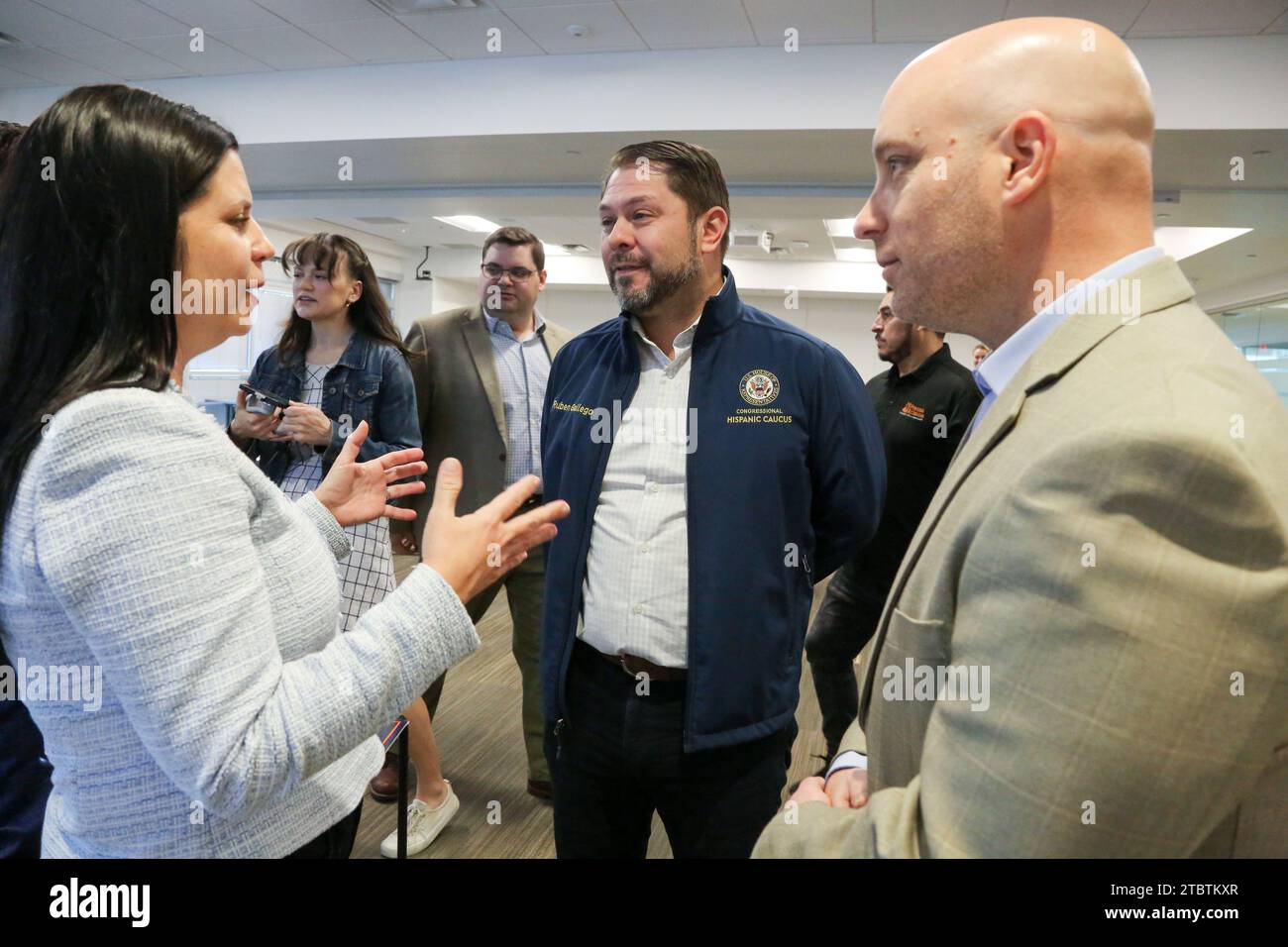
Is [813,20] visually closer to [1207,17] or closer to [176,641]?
[1207,17]

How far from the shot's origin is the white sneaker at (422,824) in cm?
228

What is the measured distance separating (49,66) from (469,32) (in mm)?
2819

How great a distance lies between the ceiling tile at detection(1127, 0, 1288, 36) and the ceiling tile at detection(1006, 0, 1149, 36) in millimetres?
62

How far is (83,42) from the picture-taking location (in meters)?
4.57

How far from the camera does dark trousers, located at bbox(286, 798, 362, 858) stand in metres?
0.92

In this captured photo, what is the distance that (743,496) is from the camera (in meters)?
1.45

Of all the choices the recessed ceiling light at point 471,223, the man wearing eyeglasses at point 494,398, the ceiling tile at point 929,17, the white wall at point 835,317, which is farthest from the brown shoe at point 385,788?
the white wall at point 835,317

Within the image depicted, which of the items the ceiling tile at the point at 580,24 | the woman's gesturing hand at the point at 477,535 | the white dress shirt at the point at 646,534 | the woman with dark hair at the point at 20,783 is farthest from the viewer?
the ceiling tile at the point at 580,24

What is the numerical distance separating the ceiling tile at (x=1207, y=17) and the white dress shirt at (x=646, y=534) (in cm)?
347

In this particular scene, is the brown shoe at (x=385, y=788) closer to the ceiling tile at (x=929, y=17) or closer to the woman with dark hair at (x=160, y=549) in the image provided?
the woman with dark hair at (x=160, y=549)

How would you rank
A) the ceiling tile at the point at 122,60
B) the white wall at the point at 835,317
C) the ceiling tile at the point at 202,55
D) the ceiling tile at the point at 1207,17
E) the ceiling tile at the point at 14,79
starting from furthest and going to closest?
the white wall at the point at 835,317
the ceiling tile at the point at 14,79
the ceiling tile at the point at 122,60
the ceiling tile at the point at 202,55
the ceiling tile at the point at 1207,17

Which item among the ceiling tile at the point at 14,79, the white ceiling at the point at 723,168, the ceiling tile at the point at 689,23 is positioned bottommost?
the white ceiling at the point at 723,168
